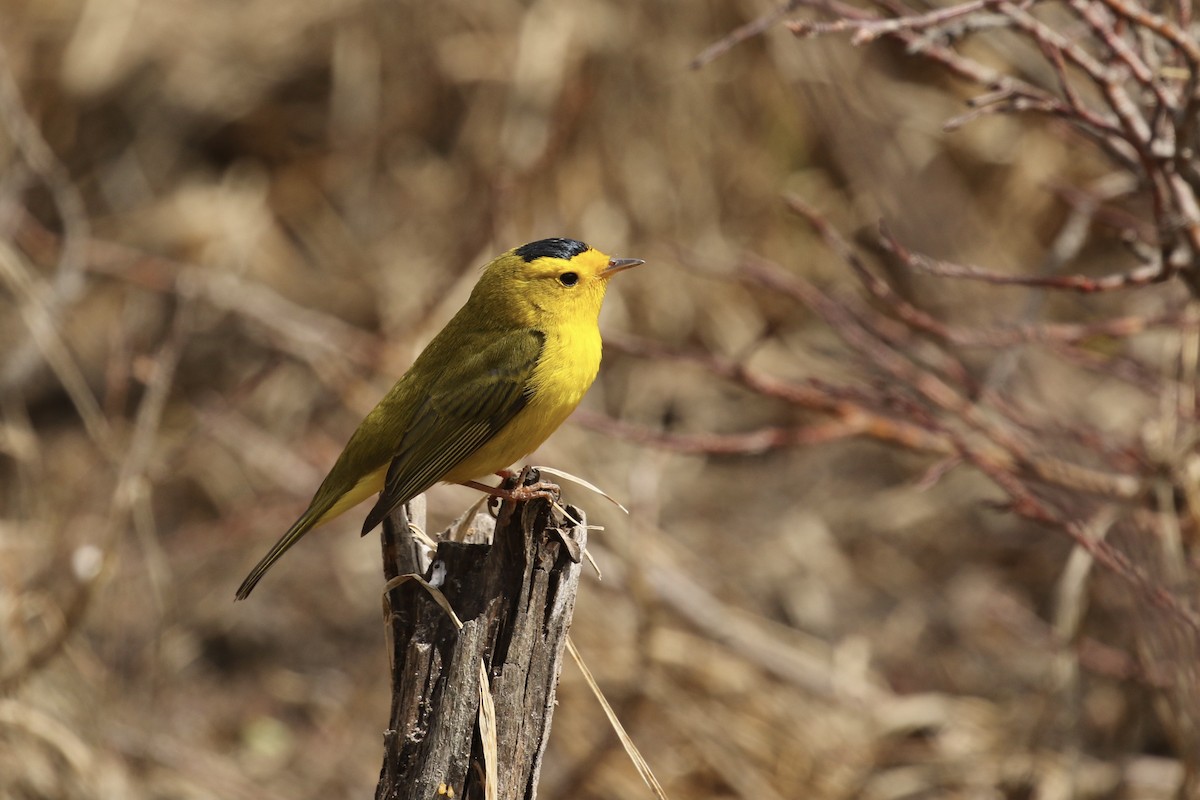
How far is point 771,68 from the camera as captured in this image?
9086 mm

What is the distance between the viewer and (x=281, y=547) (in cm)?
373

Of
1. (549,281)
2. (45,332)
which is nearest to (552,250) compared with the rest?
(549,281)

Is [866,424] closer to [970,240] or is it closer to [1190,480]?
[1190,480]

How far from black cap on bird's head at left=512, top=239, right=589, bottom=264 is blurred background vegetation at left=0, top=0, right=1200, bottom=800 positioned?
0.91m

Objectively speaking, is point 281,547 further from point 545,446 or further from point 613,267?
point 545,446

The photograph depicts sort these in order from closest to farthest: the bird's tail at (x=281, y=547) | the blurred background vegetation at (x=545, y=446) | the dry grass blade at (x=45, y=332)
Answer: the bird's tail at (x=281, y=547), the dry grass blade at (x=45, y=332), the blurred background vegetation at (x=545, y=446)

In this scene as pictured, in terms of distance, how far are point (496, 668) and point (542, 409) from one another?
1011mm

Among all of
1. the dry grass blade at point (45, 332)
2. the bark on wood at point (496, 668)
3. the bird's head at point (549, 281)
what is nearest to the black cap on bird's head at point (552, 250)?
the bird's head at point (549, 281)

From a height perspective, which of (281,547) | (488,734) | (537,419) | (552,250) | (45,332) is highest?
(552,250)

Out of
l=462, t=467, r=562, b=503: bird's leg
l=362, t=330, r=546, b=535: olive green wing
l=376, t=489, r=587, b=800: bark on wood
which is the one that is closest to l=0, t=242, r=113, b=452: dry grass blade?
l=362, t=330, r=546, b=535: olive green wing

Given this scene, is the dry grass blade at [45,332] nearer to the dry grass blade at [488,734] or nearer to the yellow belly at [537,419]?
the yellow belly at [537,419]

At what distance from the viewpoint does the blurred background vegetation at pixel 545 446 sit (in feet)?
19.5

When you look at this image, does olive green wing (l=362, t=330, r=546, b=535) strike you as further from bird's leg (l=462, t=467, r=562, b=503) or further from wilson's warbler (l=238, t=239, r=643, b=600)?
bird's leg (l=462, t=467, r=562, b=503)

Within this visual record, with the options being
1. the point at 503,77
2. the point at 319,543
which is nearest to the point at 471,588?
the point at 319,543
